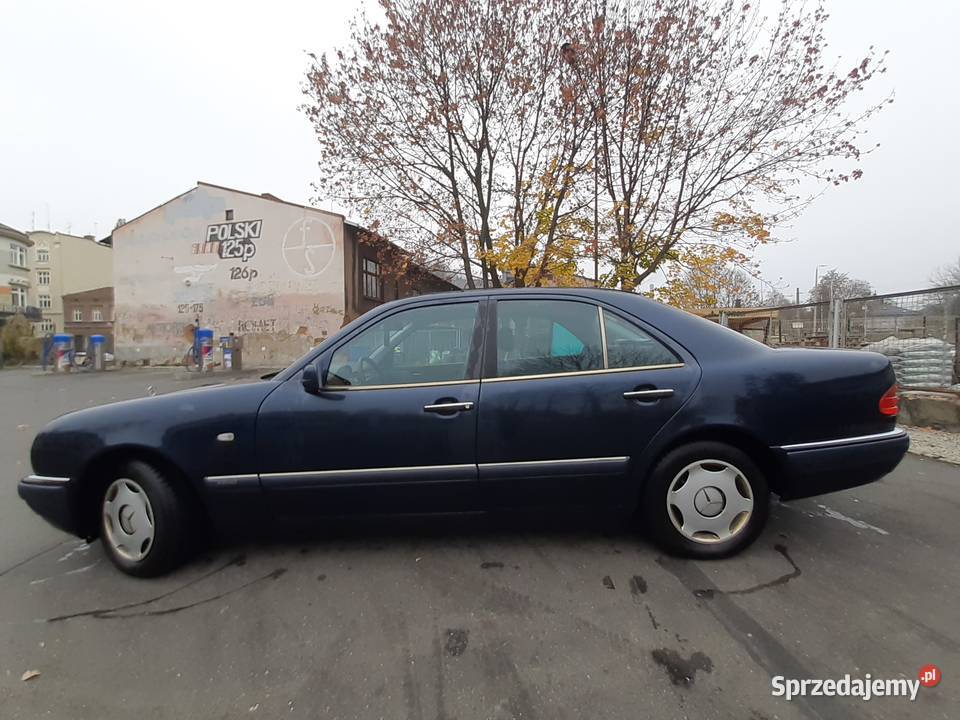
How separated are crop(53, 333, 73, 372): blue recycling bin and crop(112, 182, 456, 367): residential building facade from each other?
234 centimetres

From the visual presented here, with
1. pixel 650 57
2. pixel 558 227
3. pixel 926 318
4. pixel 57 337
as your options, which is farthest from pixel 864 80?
pixel 57 337

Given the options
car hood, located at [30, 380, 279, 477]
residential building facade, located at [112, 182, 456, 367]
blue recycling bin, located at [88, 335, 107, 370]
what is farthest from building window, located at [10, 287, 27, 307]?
car hood, located at [30, 380, 279, 477]

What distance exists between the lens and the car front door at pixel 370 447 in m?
2.43

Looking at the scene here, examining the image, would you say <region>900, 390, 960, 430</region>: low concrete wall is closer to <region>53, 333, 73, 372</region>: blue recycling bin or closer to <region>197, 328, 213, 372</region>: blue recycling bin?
<region>197, 328, 213, 372</region>: blue recycling bin

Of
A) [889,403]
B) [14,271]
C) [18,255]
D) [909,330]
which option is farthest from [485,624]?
[18,255]

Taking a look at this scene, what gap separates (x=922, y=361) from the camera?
6391mm

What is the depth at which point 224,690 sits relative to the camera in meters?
1.78

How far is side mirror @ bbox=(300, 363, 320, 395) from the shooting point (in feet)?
8.05

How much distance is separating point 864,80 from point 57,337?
2560 centimetres

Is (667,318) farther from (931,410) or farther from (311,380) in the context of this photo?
(931,410)

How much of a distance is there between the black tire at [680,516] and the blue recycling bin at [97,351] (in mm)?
22176

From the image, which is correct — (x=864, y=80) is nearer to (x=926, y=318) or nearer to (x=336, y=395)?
(x=926, y=318)

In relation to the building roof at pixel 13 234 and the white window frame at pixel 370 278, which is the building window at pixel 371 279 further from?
the building roof at pixel 13 234

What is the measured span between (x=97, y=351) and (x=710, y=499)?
2280cm
